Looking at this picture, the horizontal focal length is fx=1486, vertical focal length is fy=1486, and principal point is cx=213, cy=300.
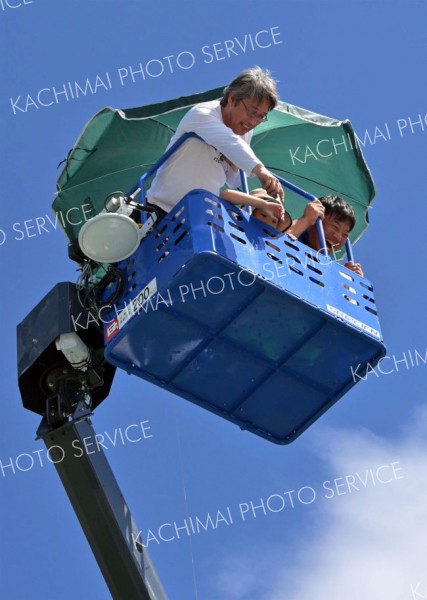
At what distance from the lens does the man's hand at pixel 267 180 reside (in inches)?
369

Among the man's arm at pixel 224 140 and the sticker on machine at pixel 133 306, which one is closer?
the sticker on machine at pixel 133 306

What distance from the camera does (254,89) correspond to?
386 inches

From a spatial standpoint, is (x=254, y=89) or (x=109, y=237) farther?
(x=254, y=89)

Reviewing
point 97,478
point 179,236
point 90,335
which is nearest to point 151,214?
point 179,236

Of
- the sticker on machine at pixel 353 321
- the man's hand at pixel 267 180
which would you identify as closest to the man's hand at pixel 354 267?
the sticker on machine at pixel 353 321

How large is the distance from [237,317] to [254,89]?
5.12 feet

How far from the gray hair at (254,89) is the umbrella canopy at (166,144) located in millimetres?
623

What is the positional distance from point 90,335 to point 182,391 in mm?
754

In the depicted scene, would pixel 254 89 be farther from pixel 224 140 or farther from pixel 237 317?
pixel 237 317

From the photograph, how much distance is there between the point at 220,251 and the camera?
900cm

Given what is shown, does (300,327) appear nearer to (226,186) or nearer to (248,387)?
(248,387)

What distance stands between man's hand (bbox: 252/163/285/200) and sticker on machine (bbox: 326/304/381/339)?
0.81m

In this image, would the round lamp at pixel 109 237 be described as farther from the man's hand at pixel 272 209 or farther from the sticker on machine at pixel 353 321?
the sticker on machine at pixel 353 321

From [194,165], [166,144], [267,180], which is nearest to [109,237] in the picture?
[194,165]
